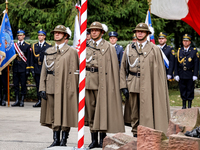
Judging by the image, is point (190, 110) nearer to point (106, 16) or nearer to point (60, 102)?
point (60, 102)

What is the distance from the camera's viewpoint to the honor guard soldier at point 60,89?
6789 millimetres

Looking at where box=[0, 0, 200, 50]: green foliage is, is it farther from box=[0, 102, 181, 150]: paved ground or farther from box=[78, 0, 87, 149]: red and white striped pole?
box=[78, 0, 87, 149]: red and white striped pole

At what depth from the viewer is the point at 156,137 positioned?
4.97m

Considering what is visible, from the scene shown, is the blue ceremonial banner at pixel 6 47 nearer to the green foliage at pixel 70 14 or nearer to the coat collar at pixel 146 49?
the green foliage at pixel 70 14

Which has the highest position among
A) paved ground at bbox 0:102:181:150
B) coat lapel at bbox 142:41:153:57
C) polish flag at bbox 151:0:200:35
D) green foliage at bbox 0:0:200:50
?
green foliage at bbox 0:0:200:50

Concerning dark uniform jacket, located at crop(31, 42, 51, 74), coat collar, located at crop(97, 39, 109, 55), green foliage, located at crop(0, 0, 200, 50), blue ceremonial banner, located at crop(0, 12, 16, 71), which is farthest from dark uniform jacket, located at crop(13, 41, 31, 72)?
coat collar, located at crop(97, 39, 109, 55)

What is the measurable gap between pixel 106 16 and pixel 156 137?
44.1 feet

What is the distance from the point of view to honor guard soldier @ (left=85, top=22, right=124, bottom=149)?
22.4ft

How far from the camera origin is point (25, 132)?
8.30m

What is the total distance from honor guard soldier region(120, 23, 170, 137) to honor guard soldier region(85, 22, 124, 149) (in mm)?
202

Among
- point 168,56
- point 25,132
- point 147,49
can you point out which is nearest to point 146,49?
point 147,49

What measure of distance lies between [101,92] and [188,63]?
A: 17.6ft

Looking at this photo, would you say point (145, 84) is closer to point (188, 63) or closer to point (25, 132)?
point (25, 132)

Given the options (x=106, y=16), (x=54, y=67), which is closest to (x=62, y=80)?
(x=54, y=67)
